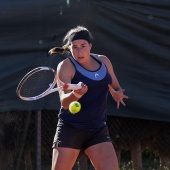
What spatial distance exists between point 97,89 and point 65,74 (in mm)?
297

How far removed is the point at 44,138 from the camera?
7.00 meters

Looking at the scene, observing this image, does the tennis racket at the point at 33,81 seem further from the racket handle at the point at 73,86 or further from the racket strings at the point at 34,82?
the racket handle at the point at 73,86

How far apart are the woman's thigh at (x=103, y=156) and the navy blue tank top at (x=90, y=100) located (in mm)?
154

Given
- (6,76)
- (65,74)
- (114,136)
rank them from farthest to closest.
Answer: (114,136) → (6,76) → (65,74)

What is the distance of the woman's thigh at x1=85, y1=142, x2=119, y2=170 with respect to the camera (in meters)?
4.65

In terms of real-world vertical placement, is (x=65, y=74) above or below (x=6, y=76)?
above

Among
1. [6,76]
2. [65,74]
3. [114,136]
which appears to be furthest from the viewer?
[114,136]

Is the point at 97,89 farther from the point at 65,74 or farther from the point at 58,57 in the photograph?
the point at 58,57

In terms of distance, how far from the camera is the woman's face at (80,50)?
4590 millimetres

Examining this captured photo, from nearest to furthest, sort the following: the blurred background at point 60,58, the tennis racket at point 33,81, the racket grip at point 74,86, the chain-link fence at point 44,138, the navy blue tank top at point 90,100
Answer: the racket grip at point 74,86 → the navy blue tank top at point 90,100 → the tennis racket at point 33,81 → the blurred background at point 60,58 → the chain-link fence at point 44,138

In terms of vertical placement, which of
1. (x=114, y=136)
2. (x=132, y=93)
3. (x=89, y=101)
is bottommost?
(x=114, y=136)

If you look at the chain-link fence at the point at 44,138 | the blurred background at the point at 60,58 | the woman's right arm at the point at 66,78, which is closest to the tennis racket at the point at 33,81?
the woman's right arm at the point at 66,78

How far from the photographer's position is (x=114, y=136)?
7145mm

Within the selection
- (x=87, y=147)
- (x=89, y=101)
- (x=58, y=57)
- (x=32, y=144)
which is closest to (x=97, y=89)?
(x=89, y=101)
